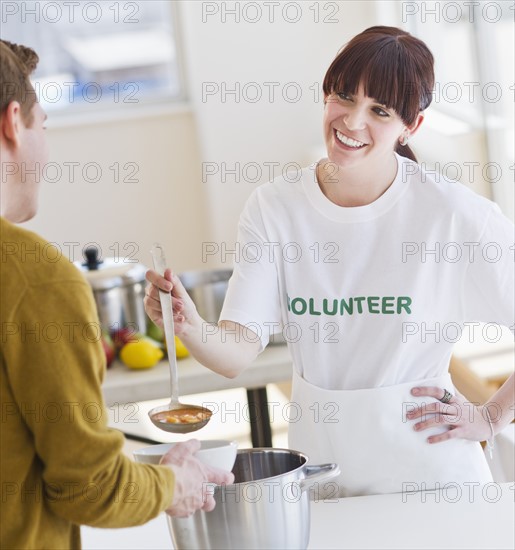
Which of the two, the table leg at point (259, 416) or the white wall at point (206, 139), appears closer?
the table leg at point (259, 416)

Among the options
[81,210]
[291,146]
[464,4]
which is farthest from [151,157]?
[464,4]

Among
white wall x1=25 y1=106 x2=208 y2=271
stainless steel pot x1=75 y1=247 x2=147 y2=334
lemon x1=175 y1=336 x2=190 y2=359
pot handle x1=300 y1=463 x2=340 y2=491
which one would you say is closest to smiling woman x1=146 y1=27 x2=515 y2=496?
pot handle x1=300 y1=463 x2=340 y2=491

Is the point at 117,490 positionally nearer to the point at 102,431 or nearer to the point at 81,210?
the point at 102,431

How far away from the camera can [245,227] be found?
148 cm

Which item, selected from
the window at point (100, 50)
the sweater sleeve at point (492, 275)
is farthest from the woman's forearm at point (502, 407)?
the window at point (100, 50)

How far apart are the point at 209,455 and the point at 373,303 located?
1.47ft

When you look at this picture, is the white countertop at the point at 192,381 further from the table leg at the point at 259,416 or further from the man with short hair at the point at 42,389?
the man with short hair at the point at 42,389

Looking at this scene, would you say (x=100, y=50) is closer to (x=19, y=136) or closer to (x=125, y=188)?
(x=125, y=188)

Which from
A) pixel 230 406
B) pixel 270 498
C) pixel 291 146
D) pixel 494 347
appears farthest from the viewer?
pixel 291 146

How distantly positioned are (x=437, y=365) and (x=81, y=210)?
3.41m

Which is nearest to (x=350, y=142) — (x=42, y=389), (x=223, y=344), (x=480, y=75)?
(x=223, y=344)

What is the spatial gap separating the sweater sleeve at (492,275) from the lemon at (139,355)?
98 cm

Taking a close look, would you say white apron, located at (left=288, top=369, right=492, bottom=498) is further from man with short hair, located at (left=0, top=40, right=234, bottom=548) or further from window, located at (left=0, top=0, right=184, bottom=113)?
window, located at (left=0, top=0, right=184, bottom=113)

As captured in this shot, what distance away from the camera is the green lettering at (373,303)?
142 centimetres
